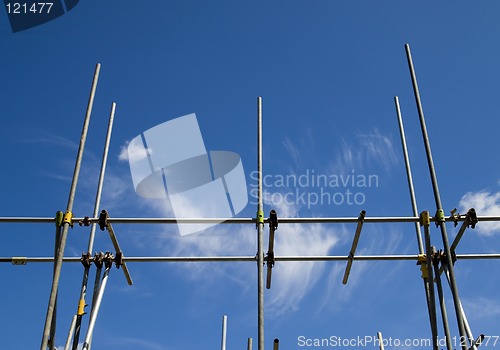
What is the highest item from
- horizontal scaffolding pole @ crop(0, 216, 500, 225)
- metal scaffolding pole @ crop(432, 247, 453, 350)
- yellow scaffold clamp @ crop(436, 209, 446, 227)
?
horizontal scaffolding pole @ crop(0, 216, 500, 225)

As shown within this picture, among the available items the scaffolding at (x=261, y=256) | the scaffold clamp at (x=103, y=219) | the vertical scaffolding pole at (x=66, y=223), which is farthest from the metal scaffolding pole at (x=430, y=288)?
the vertical scaffolding pole at (x=66, y=223)

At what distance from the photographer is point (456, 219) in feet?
27.4

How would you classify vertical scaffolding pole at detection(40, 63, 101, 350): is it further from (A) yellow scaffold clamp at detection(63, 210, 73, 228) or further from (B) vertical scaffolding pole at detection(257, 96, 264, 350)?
(B) vertical scaffolding pole at detection(257, 96, 264, 350)

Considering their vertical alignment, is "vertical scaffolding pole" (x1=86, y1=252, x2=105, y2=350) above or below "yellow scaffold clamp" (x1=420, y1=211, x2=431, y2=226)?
below

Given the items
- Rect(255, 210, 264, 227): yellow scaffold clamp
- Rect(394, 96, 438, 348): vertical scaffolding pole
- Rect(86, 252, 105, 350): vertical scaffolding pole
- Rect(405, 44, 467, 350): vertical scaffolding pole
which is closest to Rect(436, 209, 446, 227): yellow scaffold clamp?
Rect(405, 44, 467, 350): vertical scaffolding pole

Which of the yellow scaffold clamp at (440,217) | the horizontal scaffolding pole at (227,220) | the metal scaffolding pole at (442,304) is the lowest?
the metal scaffolding pole at (442,304)

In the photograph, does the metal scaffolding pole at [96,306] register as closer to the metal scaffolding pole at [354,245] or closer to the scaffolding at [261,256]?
the scaffolding at [261,256]

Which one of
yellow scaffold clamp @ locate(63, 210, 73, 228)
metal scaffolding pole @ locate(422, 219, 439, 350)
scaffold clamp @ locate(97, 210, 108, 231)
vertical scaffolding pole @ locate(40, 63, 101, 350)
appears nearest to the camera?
vertical scaffolding pole @ locate(40, 63, 101, 350)

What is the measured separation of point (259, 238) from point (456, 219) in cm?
303

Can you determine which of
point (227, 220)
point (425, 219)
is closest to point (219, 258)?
point (227, 220)

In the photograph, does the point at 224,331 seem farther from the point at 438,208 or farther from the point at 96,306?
the point at 438,208

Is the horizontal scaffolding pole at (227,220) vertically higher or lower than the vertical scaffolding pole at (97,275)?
higher

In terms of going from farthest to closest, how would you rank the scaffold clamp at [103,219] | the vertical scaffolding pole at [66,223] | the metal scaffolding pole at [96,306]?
the scaffold clamp at [103,219] → the metal scaffolding pole at [96,306] → the vertical scaffolding pole at [66,223]

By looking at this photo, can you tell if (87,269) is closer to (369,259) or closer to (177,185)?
(177,185)
